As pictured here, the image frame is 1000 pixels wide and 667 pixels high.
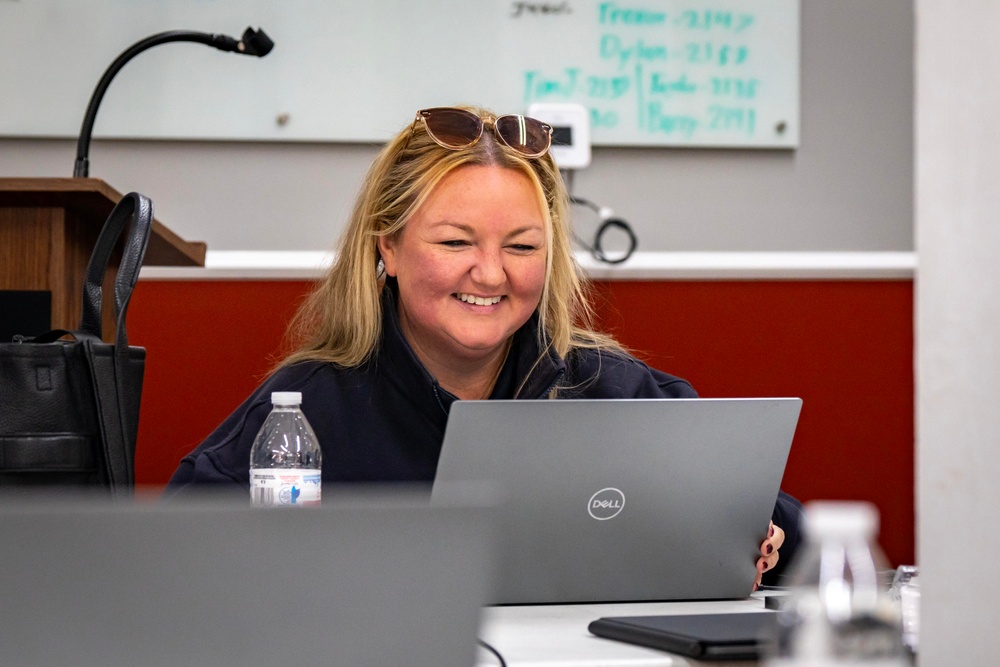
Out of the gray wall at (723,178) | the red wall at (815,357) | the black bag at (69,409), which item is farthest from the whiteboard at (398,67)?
the black bag at (69,409)

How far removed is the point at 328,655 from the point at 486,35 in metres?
2.30

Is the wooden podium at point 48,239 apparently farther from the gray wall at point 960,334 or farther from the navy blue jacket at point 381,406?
the gray wall at point 960,334

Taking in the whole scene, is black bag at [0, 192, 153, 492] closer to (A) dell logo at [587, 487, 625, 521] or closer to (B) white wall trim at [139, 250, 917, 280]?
(A) dell logo at [587, 487, 625, 521]

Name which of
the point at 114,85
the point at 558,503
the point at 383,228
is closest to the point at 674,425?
the point at 558,503

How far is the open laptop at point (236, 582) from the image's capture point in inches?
19.2

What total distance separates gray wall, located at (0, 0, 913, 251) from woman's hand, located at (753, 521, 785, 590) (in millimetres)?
1595

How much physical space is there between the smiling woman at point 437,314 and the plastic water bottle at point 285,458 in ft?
0.07

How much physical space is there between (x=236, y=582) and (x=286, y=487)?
2.14 feet

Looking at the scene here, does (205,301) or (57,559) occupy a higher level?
(205,301)

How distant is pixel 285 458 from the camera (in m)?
1.51

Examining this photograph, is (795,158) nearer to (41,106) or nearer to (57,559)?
(41,106)

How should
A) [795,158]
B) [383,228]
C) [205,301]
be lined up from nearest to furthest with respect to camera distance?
[383,228] < [205,301] < [795,158]

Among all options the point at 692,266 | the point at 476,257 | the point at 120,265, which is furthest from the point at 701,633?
the point at 692,266

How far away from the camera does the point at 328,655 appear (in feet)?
1.70
